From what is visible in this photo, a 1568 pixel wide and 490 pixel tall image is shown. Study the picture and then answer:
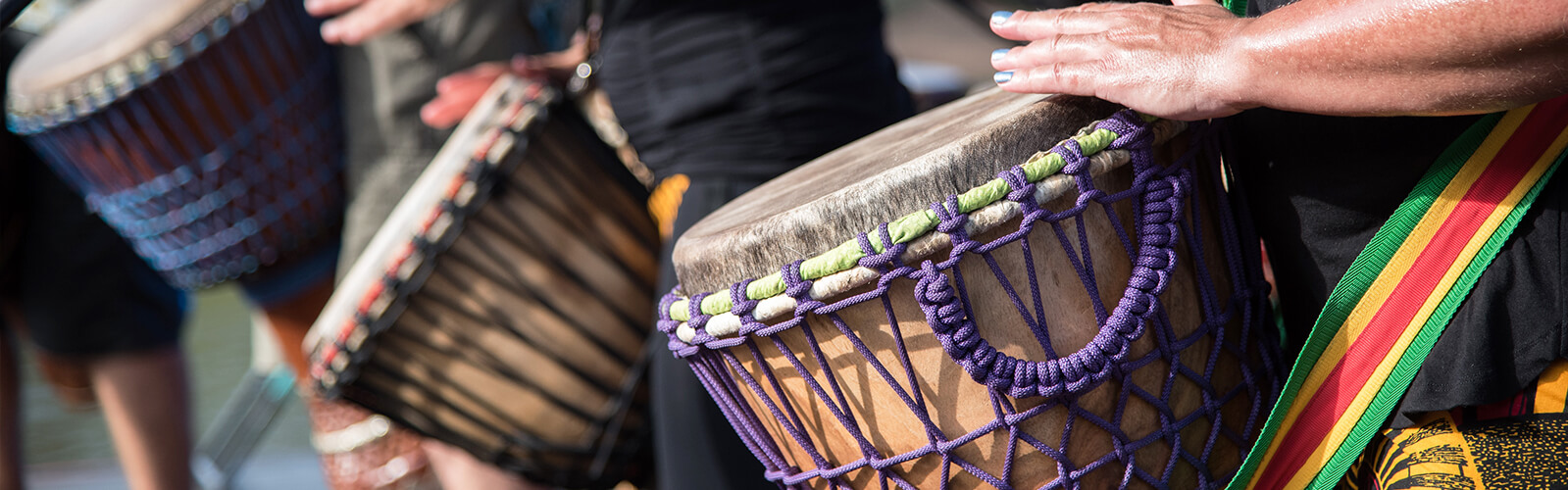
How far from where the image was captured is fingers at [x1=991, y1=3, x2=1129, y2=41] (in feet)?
2.50

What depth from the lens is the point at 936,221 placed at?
0.71 metres

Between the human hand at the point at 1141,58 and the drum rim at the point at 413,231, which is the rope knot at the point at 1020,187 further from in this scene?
the drum rim at the point at 413,231

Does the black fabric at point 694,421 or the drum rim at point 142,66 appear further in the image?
the drum rim at point 142,66

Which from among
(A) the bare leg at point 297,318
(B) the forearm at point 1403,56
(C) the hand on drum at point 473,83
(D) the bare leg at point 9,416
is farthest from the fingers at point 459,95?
(D) the bare leg at point 9,416

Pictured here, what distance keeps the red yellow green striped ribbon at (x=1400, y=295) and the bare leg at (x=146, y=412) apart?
2.31 m

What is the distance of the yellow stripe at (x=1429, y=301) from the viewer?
0.69 meters

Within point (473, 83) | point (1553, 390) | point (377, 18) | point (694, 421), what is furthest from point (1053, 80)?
point (377, 18)

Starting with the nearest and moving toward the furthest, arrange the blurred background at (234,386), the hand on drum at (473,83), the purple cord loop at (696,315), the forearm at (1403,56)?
1. the forearm at (1403,56)
2. the purple cord loop at (696,315)
3. the hand on drum at (473,83)
4. the blurred background at (234,386)

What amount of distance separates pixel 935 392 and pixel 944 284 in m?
0.10

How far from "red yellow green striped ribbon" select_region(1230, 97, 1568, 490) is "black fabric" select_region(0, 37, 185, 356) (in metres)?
2.35

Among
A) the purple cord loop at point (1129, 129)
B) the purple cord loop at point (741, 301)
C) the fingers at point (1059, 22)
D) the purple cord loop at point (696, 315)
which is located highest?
the fingers at point (1059, 22)

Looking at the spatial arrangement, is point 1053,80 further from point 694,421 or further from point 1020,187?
point 694,421

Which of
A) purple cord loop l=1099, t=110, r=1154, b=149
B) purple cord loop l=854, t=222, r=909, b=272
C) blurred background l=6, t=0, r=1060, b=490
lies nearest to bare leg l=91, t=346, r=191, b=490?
blurred background l=6, t=0, r=1060, b=490

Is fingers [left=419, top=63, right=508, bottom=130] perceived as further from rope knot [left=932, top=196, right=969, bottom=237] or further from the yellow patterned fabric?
the yellow patterned fabric
